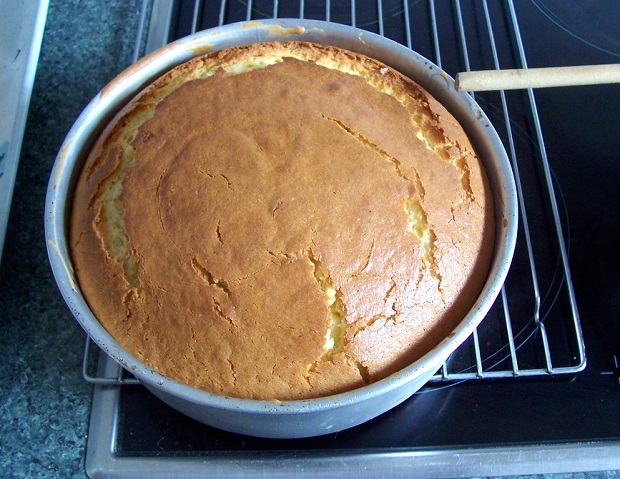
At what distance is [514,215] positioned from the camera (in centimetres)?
77

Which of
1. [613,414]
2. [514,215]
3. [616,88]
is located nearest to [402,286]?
[514,215]

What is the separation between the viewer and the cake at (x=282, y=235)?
0.69 metres

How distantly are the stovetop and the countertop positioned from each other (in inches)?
2.1

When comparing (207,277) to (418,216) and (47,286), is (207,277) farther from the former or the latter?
(47,286)

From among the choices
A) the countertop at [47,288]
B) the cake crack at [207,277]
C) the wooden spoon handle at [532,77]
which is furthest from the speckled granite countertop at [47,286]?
the wooden spoon handle at [532,77]

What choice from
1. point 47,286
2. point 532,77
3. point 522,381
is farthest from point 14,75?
point 522,381

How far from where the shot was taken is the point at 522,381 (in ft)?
2.96

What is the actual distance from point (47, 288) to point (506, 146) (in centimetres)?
87

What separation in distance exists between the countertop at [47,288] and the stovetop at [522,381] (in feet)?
0.17

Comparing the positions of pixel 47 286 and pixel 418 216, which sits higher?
pixel 418 216

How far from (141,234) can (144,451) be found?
354mm

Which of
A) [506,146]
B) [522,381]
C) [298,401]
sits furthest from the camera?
[506,146]

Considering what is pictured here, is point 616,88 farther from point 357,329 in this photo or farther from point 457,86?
point 357,329

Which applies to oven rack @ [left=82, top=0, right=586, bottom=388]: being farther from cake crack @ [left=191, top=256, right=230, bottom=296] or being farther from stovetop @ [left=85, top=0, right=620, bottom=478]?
cake crack @ [left=191, top=256, right=230, bottom=296]
